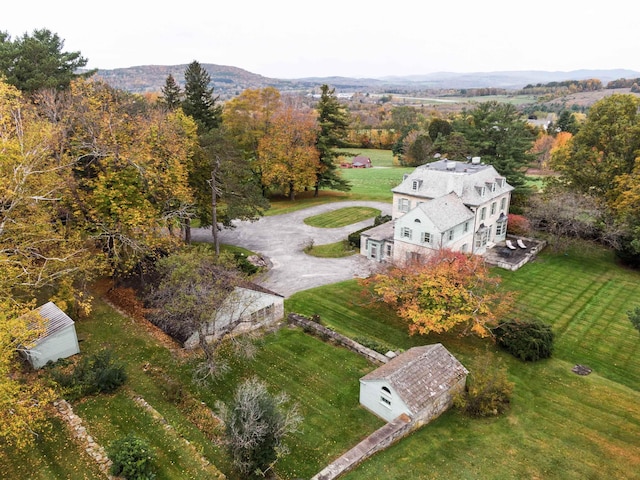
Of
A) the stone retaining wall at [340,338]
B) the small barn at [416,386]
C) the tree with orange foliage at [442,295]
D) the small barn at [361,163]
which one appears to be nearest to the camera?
the small barn at [416,386]

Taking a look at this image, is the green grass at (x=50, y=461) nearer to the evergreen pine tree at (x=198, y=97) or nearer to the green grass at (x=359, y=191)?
the green grass at (x=359, y=191)

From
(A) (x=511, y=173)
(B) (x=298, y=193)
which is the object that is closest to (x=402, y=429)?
(A) (x=511, y=173)

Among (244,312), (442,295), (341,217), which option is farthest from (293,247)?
(442,295)

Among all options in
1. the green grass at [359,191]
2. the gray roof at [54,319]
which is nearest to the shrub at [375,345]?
the gray roof at [54,319]

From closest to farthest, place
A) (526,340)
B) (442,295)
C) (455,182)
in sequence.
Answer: (526,340)
(442,295)
(455,182)

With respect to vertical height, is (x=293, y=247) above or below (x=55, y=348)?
below

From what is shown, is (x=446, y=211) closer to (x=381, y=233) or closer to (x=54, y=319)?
(x=381, y=233)

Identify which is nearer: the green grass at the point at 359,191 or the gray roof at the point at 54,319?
the gray roof at the point at 54,319
